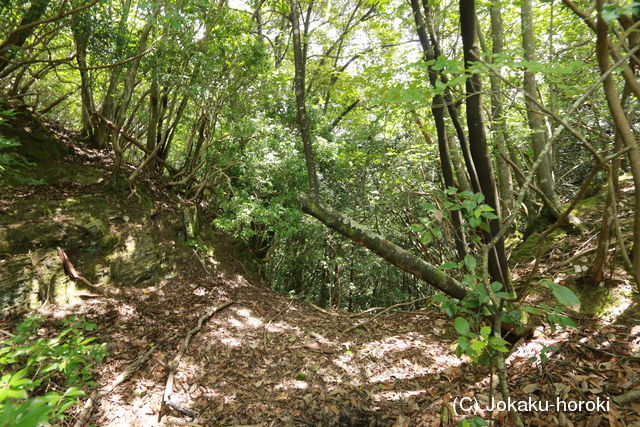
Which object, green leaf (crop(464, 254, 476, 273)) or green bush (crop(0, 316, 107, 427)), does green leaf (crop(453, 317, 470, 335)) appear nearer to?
green leaf (crop(464, 254, 476, 273))

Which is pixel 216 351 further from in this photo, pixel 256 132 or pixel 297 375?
pixel 256 132

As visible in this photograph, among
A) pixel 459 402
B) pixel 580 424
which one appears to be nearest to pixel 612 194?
pixel 580 424

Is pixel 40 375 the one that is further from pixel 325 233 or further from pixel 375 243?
pixel 325 233

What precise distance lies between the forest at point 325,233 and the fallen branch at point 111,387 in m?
0.03

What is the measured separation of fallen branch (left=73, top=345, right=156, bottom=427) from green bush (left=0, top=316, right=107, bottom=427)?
0.24 meters

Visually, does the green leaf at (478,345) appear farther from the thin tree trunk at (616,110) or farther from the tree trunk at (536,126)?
the tree trunk at (536,126)

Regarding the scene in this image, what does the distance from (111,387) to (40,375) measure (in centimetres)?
67

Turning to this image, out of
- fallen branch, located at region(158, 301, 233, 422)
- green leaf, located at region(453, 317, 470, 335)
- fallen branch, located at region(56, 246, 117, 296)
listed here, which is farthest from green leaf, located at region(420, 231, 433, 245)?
fallen branch, located at region(56, 246, 117, 296)

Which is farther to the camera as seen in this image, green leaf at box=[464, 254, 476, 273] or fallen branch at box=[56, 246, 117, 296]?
fallen branch at box=[56, 246, 117, 296]

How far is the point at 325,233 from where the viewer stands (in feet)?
31.0

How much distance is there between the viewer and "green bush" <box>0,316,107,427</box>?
1043 mm

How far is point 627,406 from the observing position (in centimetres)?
215

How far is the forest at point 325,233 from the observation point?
7.48 feet

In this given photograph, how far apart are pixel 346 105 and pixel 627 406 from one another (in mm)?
10501
